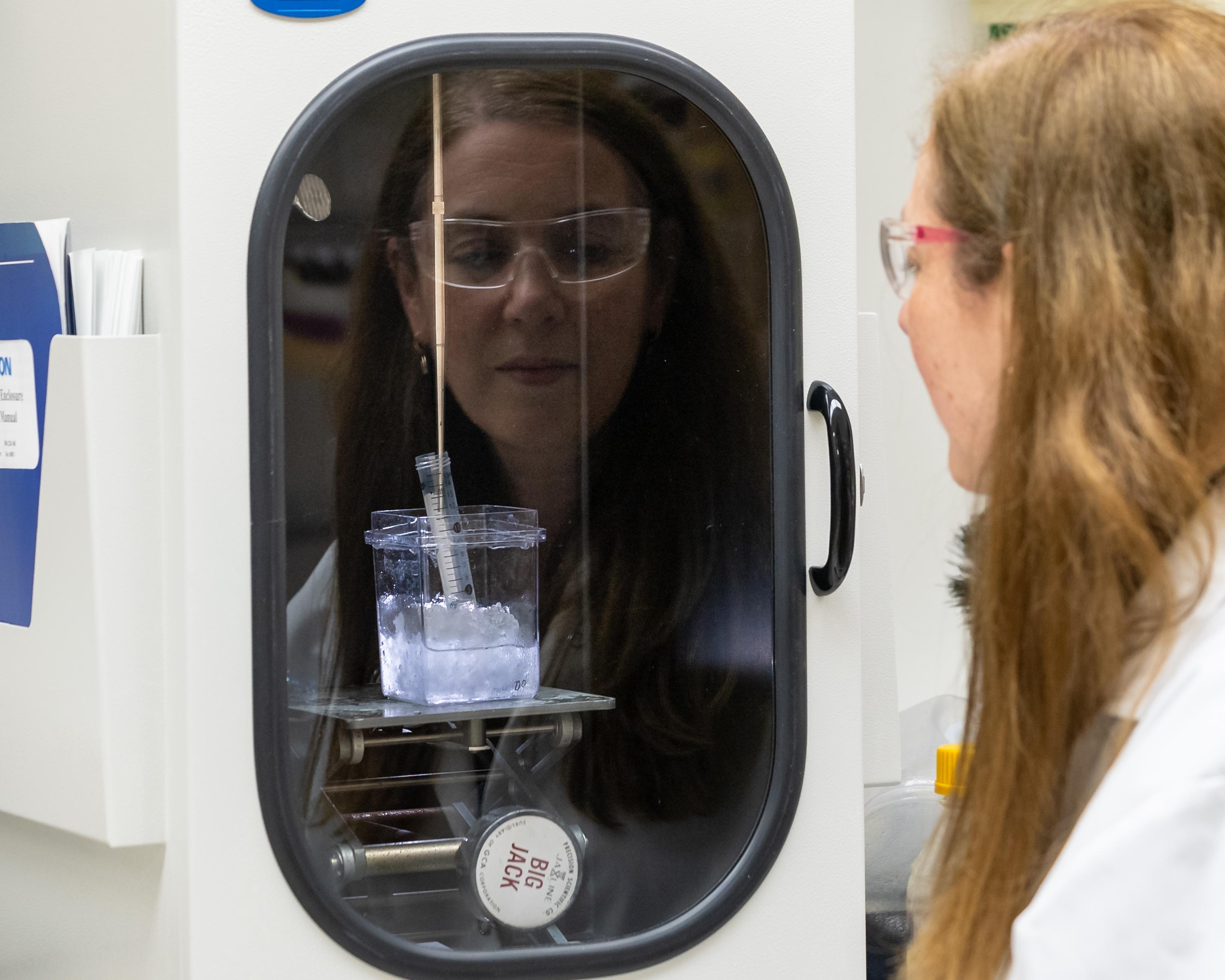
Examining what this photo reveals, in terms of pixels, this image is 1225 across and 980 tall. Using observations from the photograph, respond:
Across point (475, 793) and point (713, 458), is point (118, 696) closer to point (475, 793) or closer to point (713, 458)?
point (475, 793)

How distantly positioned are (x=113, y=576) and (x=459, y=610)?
28 centimetres

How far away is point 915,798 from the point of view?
4.88ft

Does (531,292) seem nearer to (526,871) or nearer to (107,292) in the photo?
(107,292)

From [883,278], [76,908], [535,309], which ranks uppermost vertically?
[883,278]

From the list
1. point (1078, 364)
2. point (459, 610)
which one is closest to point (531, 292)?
point (459, 610)

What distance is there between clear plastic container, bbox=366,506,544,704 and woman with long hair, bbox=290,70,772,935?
0.05ft

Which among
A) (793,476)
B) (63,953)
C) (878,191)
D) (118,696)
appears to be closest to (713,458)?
(793,476)

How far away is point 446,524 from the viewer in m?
1.11

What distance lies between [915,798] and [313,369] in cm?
88

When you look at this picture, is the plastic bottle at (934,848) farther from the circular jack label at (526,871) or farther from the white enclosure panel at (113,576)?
the white enclosure panel at (113,576)

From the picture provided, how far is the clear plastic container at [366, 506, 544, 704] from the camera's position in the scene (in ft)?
3.53

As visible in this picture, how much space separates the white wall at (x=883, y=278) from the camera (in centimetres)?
192

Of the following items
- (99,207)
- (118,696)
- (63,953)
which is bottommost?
(63,953)

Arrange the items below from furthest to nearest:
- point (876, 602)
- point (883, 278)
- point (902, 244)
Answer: point (883, 278) < point (876, 602) < point (902, 244)
